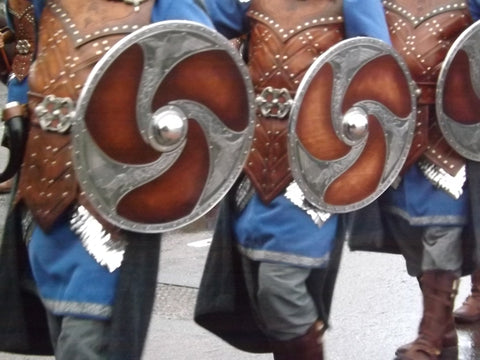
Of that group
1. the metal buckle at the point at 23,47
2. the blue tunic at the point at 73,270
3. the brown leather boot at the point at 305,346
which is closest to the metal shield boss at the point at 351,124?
the brown leather boot at the point at 305,346

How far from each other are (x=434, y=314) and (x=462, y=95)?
33.1 inches

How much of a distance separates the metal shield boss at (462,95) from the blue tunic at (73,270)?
1.27m

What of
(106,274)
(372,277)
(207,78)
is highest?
(207,78)

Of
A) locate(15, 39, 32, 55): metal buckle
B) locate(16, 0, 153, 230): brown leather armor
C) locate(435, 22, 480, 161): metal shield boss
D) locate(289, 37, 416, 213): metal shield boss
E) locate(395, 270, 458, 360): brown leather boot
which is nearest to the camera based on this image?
locate(16, 0, 153, 230): brown leather armor

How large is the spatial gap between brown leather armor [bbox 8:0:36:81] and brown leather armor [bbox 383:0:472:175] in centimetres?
130

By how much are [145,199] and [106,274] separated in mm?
209

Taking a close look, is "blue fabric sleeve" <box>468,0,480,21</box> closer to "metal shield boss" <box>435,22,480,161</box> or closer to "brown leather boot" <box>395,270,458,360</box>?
"metal shield boss" <box>435,22,480,161</box>

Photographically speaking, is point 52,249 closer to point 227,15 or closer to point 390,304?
point 227,15

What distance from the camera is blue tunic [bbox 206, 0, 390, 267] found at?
3191mm

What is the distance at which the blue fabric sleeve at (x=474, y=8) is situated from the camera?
3783mm

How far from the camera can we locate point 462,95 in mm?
3732

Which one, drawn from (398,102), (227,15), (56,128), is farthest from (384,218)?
(56,128)

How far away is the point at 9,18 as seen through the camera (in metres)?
3.53

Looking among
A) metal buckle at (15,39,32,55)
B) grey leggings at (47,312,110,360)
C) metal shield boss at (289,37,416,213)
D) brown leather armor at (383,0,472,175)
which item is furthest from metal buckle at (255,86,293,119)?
metal buckle at (15,39,32,55)
